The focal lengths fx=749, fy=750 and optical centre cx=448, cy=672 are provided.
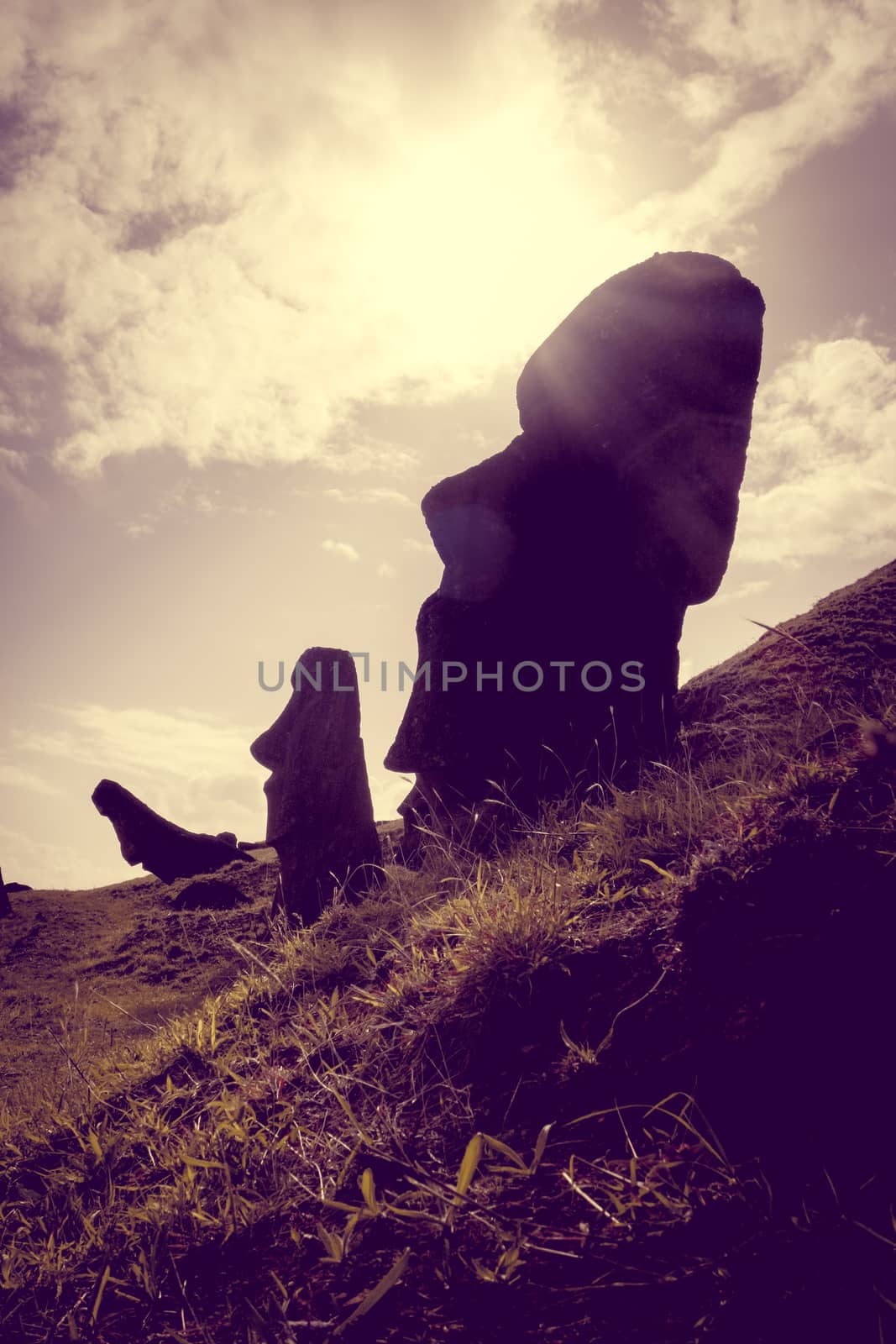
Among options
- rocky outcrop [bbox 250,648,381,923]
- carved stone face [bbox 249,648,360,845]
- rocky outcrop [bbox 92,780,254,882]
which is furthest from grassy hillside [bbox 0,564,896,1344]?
rocky outcrop [bbox 92,780,254,882]

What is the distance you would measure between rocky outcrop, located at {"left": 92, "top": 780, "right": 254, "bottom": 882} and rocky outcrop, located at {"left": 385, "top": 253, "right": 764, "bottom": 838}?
11.8 meters

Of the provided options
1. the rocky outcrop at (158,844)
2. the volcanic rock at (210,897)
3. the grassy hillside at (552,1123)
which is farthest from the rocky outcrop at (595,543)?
the rocky outcrop at (158,844)

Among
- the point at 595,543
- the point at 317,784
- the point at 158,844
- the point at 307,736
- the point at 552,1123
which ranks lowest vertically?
the point at 158,844

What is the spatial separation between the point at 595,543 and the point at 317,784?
17.6ft

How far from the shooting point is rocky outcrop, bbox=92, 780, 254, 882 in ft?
60.7

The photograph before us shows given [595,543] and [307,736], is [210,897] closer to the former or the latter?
[307,736]

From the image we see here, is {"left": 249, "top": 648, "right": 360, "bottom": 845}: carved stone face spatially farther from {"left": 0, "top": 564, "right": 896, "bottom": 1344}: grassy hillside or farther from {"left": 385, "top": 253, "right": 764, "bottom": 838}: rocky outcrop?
{"left": 0, "top": 564, "right": 896, "bottom": 1344}: grassy hillside

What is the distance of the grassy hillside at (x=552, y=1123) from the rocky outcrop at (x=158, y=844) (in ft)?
53.3

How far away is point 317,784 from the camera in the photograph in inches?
431

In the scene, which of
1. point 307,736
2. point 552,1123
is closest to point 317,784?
point 307,736

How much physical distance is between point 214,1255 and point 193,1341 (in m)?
0.25

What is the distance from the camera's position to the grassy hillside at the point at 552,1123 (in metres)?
1.35

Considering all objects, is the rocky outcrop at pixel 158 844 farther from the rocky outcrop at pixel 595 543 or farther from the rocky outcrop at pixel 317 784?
the rocky outcrop at pixel 595 543

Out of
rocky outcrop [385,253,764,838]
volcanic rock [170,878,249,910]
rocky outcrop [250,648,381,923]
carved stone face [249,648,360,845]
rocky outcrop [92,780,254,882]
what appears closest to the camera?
rocky outcrop [385,253,764,838]
